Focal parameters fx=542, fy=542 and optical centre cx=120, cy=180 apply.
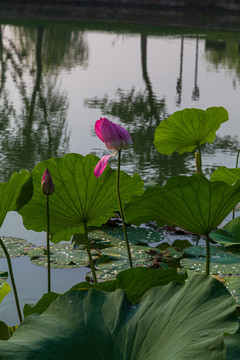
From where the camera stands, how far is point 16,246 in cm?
189

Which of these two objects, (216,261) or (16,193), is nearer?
(16,193)

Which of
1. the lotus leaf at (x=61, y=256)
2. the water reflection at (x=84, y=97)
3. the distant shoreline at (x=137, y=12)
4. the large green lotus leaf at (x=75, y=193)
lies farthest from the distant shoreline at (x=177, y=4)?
the large green lotus leaf at (x=75, y=193)

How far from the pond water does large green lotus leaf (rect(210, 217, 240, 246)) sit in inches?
17.5

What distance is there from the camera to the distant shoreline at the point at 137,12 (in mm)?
12688

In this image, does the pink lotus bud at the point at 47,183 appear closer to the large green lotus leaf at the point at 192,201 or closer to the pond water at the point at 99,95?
the large green lotus leaf at the point at 192,201

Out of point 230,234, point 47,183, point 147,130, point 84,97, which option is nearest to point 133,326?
point 47,183

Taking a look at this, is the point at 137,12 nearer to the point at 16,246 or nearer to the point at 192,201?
the point at 16,246

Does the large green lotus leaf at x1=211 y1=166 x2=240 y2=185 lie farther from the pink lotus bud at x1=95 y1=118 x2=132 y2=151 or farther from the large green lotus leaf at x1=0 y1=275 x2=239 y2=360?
the large green lotus leaf at x1=0 y1=275 x2=239 y2=360

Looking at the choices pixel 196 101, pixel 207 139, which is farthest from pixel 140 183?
pixel 196 101

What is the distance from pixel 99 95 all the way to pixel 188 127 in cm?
285

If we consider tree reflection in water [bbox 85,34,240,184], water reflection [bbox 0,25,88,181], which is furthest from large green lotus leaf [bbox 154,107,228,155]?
water reflection [bbox 0,25,88,181]

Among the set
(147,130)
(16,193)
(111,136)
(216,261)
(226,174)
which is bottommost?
(147,130)

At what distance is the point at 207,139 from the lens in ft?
6.12

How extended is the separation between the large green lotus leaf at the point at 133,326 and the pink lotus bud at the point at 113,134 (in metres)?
0.37
